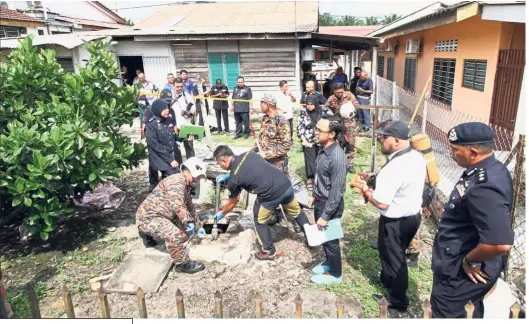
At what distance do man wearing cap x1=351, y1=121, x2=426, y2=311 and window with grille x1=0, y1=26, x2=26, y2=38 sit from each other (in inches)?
901

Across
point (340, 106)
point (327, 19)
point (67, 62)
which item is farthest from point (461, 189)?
point (327, 19)

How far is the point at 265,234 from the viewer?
4145 mm

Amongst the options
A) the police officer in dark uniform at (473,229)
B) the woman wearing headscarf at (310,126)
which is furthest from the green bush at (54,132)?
the police officer in dark uniform at (473,229)

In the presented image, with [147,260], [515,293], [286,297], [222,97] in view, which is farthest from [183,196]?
[222,97]

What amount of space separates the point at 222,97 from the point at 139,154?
524 centimetres

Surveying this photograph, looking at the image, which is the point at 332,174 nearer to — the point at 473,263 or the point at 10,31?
the point at 473,263

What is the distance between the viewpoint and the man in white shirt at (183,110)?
740 cm

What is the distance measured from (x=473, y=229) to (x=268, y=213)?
2182 millimetres

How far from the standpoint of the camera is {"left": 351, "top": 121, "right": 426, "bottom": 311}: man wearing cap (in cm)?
299

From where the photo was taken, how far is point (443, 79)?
Result: 9.56 m

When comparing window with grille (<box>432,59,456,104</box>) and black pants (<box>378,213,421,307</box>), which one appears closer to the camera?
black pants (<box>378,213,421,307</box>)

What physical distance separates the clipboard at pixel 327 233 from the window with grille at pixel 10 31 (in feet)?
73.5

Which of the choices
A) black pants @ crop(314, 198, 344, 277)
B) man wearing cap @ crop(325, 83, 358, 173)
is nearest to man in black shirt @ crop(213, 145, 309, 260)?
black pants @ crop(314, 198, 344, 277)

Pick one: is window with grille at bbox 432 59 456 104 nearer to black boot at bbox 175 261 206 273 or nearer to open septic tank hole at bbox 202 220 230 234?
open septic tank hole at bbox 202 220 230 234
